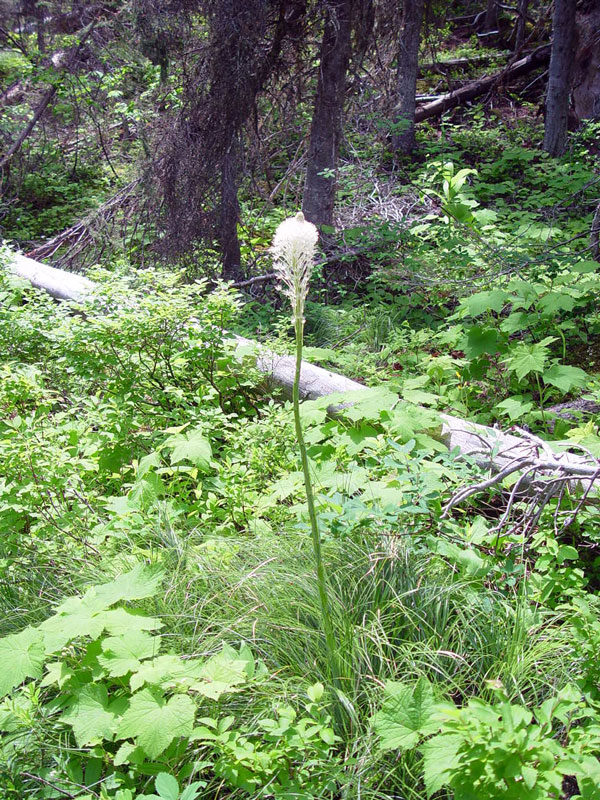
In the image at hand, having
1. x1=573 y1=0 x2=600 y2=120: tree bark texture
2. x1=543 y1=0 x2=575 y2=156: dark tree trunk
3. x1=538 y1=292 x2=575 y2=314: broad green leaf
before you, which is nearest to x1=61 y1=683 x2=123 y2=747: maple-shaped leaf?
x1=538 y1=292 x2=575 y2=314: broad green leaf

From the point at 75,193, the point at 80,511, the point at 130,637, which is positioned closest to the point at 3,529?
the point at 80,511

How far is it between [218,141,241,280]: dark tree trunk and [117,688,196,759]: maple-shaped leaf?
5.69 meters

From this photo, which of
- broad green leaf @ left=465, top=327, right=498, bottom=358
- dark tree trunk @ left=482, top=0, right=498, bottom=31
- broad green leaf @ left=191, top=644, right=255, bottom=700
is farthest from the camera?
dark tree trunk @ left=482, top=0, right=498, bottom=31

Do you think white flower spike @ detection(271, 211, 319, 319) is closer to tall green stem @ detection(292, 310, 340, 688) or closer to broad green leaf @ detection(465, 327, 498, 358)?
tall green stem @ detection(292, 310, 340, 688)

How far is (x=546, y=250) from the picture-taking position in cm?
501

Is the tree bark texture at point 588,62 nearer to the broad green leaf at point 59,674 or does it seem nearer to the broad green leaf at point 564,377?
the broad green leaf at point 564,377

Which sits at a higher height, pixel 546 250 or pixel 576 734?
pixel 546 250

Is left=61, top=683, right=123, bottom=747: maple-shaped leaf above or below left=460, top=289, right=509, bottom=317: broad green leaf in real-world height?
below

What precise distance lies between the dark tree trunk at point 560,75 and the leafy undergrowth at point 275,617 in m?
6.45

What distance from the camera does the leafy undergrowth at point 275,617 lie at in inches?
66.9

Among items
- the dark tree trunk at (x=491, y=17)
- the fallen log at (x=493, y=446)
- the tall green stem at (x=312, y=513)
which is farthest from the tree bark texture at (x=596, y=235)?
the dark tree trunk at (x=491, y=17)

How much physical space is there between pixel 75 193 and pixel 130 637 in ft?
38.7

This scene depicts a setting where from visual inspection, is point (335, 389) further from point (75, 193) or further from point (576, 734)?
point (75, 193)

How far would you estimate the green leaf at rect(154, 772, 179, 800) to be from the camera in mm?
1505
